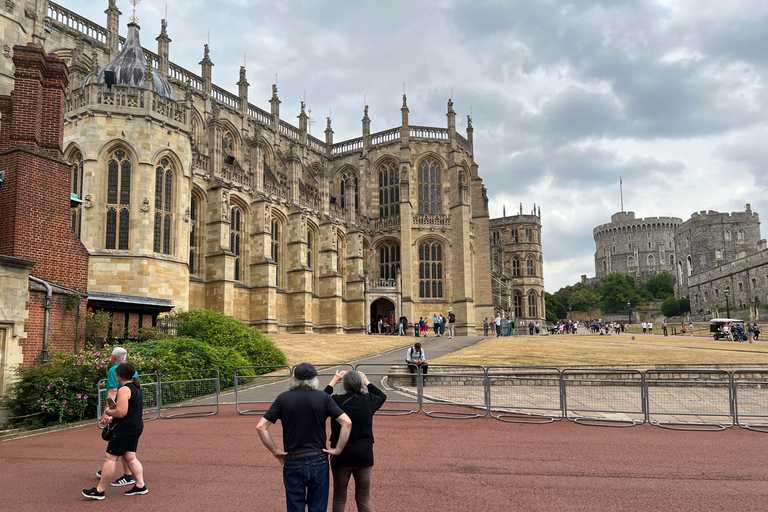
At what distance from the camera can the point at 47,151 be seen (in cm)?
1541

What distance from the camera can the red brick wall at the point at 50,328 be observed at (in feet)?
43.9

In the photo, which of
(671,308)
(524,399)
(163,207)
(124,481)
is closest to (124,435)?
(124,481)

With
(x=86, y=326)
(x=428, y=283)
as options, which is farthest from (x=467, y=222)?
(x=86, y=326)

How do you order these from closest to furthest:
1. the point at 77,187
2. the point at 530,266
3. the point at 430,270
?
1. the point at 77,187
2. the point at 430,270
3. the point at 530,266

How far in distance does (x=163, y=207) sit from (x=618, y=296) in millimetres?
89148

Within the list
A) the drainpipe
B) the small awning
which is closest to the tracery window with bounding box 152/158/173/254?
the small awning

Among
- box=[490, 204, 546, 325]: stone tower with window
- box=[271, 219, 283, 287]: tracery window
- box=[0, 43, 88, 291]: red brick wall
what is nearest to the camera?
box=[0, 43, 88, 291]: red brick wall

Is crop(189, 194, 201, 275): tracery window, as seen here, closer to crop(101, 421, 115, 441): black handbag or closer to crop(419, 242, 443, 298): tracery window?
crop(419, 242, 443, 298): tracery window

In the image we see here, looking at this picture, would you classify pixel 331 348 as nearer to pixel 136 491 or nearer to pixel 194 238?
pixel 194 238

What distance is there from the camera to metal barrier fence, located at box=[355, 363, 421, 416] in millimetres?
12357

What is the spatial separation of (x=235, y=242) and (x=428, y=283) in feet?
59.1

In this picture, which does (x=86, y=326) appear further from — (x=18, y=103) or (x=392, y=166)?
(x=392, y=166)

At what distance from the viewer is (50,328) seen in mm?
14023

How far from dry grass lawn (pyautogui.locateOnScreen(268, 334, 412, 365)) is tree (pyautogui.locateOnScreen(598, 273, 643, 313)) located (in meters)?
77.2
